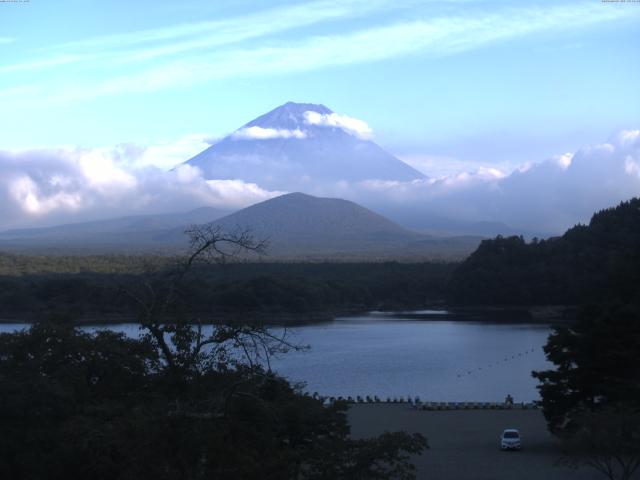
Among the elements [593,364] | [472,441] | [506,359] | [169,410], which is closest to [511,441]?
[472,441]

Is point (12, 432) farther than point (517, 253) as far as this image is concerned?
No

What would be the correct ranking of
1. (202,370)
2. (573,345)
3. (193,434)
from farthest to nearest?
(573,345) → (202,370) → (193,434)

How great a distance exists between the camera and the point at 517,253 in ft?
125

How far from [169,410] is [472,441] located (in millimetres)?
7160

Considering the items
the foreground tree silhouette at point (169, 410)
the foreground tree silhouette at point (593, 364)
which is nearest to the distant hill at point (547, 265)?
the foreground tree silhouette at point (593, 364)

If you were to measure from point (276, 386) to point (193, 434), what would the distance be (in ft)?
5.11

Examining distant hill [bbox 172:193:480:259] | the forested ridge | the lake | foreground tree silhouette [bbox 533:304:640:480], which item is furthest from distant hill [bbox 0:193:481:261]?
foreground tree silhouette [bbox 533:304:640:480]

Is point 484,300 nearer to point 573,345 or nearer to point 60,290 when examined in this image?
point 60,290

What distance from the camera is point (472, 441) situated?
11062 millimetres

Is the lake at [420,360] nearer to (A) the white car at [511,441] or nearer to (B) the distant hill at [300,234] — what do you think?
(A) the white car at [511,441]

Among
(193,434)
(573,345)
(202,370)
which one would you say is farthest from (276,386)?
(573,345)

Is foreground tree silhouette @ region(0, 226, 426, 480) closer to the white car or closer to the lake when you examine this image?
the white car

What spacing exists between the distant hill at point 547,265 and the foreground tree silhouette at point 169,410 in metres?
27.1

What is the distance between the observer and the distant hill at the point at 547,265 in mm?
34281
